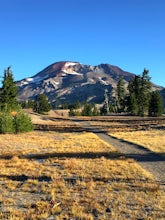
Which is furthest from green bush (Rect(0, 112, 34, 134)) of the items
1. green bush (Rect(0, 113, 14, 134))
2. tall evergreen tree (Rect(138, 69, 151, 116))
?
tall evergreen tree (Rect(138, 69, 151, 116))

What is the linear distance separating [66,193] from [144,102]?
85165 mm

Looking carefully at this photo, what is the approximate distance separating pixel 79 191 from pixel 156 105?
87.3 m

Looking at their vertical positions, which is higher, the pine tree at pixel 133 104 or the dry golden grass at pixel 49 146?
the pine tree at pixel 133 104

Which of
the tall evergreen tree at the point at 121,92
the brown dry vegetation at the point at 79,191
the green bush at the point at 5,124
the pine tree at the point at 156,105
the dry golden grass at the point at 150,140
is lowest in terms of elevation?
the brown dry vegetation at the point at 79,191

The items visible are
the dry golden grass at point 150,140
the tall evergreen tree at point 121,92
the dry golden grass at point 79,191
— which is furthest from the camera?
the tall evergreen tree at point 121,92

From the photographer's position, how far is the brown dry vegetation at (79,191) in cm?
1009

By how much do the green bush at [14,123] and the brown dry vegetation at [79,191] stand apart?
23117 mm

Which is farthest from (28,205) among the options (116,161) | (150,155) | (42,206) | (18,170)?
(150,155)

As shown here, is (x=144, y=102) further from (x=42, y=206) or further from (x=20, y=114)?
(x=42, y=206)

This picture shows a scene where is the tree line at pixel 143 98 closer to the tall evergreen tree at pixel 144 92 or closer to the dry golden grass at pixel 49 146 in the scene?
the tall evergreen tree at pixel 144 92

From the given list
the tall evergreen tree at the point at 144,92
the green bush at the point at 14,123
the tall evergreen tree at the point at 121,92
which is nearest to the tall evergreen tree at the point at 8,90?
the green bush at the point at 14,123

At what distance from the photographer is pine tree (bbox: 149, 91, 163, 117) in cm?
9647

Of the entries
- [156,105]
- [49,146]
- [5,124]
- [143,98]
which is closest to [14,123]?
[5,124]

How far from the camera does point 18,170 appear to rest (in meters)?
17.7
